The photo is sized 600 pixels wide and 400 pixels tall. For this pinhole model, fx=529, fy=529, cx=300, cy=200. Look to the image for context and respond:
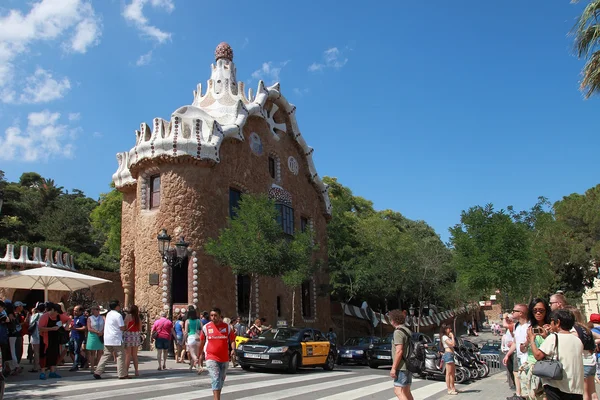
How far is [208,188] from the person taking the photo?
2194 centimetres

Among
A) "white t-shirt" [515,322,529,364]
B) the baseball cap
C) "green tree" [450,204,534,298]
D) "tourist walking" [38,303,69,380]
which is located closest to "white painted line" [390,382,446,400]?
"white t-shirt" [515,322,529,364]

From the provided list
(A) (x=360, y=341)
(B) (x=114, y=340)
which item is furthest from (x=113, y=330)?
(A) (x=360, y=341)

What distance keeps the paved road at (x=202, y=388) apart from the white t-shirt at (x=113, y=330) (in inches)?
29.5

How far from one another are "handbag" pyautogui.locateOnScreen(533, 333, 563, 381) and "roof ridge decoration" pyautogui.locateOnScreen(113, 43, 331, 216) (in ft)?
58.6

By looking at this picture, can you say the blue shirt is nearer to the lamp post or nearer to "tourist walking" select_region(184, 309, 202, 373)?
"tourist walking" select_region(184, 309, 202, 373)

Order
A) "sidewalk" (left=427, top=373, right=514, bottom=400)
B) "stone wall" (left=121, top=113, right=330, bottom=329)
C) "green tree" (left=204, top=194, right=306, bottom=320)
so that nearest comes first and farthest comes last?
1. "sidewalk" (left=427, top=373, right=514, bottom=400)
2. "green tree" (left=204, top=194, right=306, bottom=320)
3. "stone wall" (left=121, top=113, right=330, bottom=329)

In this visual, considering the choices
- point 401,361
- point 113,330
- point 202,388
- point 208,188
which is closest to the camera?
point 401,361

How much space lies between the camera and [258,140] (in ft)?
85.5

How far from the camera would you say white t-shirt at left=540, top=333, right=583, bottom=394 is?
16.7 ft

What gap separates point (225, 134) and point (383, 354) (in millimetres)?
11289

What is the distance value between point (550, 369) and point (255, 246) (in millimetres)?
14490

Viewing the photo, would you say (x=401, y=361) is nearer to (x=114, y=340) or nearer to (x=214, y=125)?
(x=114, y=340)

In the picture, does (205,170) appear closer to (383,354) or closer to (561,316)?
(383,354)

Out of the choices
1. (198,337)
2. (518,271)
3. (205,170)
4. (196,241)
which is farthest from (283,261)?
(518,271)
